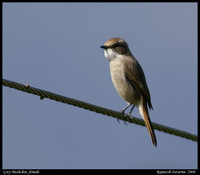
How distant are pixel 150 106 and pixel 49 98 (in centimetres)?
313

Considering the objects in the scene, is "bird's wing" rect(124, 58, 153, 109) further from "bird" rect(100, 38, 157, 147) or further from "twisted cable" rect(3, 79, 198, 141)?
"twisted cable" rect(3, 79, 198, 141)

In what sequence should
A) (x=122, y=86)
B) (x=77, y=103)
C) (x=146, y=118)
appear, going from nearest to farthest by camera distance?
(x=77, y=103)
(x=146, y=118)
(x=122, y=86)

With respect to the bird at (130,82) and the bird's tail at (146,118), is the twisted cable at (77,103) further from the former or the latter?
the bird at (130,82)

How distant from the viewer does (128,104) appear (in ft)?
28.0

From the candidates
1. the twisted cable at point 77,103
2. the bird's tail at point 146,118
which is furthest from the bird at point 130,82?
the twisted cable at point 77,103

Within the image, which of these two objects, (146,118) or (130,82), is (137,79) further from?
(146,118)

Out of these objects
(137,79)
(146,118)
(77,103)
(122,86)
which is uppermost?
(137,79)

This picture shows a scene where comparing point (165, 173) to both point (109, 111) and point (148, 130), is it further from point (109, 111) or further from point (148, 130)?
point (109, 111)

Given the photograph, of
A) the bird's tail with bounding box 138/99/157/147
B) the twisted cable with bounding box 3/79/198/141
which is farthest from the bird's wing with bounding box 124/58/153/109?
the twisted cable with bounding box 3/79/198/141

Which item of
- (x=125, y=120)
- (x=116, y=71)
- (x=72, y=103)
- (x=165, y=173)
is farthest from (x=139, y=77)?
(x=72, y=103)

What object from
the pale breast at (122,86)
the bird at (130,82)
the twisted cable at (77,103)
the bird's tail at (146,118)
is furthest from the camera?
the pale breast at (122,86)

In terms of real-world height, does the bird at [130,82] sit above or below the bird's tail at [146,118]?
above

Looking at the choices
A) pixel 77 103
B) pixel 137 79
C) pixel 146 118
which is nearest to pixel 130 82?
pixel 137 79

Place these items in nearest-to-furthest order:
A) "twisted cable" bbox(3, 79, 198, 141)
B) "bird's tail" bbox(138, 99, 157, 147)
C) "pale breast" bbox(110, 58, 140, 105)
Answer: "twisted cable" bbox(3, 79, 198, 141)
"bird's tail" bbox(138, 99, 157, 147)
"pale breast" bbox(110, 58, 140, 105)
